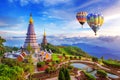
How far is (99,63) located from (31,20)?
871 inches

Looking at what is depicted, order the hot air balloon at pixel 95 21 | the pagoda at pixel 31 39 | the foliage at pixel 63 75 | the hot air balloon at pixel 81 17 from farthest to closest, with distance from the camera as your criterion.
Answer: the pagoda at pixel 31 39, the hot air balloon at pixel 81 17, the hot air balloon at pixel 95 21, the foliage at pixel 63 75

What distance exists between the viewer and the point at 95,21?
4538 cm

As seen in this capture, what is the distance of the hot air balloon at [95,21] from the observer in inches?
1769

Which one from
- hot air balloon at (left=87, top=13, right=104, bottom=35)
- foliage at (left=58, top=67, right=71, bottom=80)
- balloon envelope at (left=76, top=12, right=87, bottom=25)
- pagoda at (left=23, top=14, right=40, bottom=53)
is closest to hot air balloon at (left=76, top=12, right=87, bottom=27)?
balloon envelope at (left=76, top=12, right=87, bottom=25)

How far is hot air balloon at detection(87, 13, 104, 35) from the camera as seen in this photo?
44938 mm

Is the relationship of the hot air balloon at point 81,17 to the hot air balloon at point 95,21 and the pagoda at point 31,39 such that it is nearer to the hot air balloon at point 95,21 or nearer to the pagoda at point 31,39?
the hot air balloon at point 95,21

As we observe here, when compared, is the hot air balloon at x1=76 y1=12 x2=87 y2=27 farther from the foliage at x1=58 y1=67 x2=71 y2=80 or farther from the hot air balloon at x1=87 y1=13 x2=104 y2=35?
the foliage at x1=58 y1=67 x2=71 y2=80

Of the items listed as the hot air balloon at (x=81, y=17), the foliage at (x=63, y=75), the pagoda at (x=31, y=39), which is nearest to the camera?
the foliage at (x=63, y=75)

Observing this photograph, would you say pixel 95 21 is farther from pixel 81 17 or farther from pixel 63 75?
pixel 63 75

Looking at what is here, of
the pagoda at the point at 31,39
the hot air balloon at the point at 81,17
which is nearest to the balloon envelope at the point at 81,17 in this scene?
the hot air balloon at the point at 81,17

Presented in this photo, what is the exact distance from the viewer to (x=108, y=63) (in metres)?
51.6

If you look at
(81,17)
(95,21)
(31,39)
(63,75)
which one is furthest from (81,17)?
(63,75)

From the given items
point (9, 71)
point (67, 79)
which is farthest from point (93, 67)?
point (9, 71)

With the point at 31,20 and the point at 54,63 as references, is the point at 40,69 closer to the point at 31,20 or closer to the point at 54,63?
the point at 54,63
